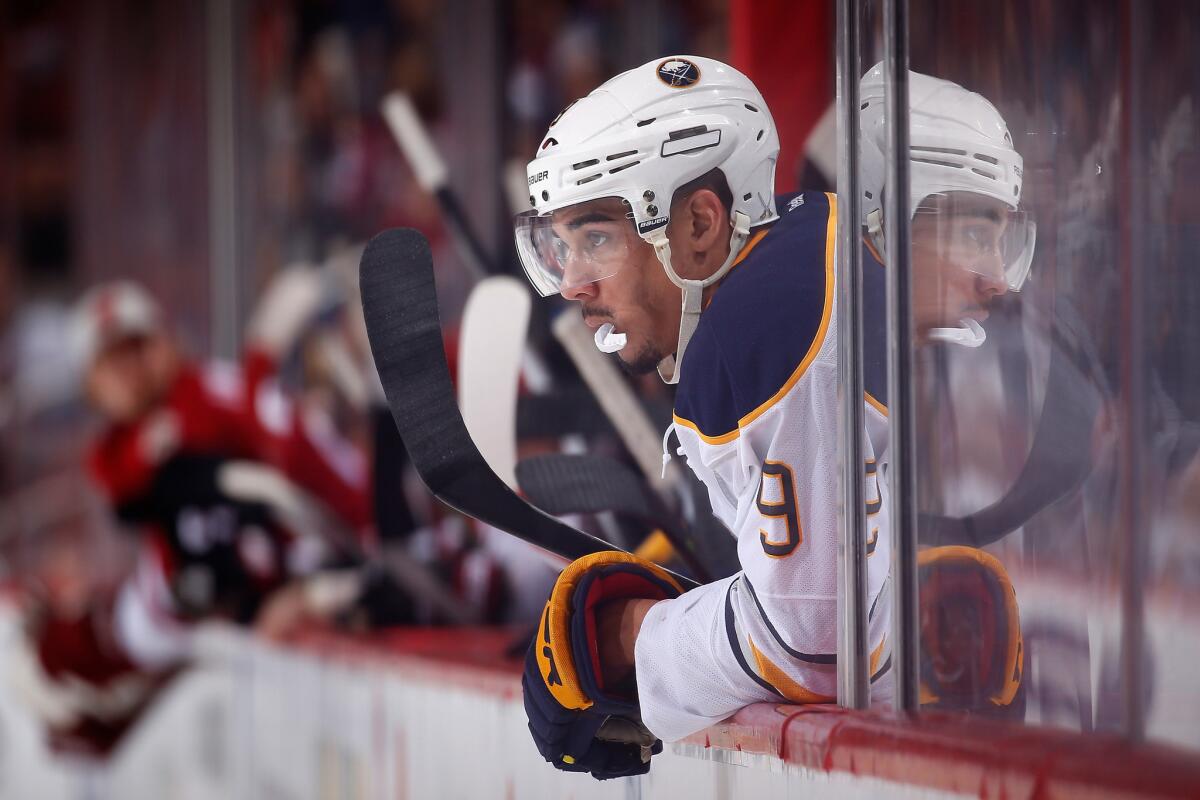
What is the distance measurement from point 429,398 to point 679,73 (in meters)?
0.19

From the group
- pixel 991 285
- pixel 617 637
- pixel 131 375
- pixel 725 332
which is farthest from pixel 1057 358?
pixel 131 375

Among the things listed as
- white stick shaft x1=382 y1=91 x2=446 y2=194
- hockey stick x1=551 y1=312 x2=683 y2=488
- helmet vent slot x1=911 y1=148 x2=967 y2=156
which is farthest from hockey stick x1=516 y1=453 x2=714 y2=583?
white stick shaft x1=382 y1=91 x2=446 y2=194

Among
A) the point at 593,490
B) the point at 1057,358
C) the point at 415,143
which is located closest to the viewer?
the point at 1057,358

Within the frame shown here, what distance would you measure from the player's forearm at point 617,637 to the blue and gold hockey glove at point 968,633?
13 centimetres

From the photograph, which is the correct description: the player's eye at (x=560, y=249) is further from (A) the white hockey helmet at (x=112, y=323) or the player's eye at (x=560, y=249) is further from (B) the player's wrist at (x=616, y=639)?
(A) the white hockey helmet at (x=112, y=323)

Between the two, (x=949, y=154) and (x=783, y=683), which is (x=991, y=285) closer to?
(x=949, y=154)

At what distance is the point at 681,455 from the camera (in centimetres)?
69

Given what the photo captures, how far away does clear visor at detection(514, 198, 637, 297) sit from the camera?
2.13 ft

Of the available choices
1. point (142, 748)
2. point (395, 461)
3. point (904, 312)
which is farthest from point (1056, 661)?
point (142, 748)

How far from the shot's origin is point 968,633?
0.58m

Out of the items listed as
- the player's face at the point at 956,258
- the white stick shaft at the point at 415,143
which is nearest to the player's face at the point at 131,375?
the white stick shaft at the point at 415,143

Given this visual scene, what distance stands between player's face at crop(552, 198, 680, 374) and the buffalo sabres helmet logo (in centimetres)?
6

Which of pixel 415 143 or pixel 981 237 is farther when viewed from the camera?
pixel 415 143

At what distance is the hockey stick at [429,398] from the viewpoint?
2.30 feet
